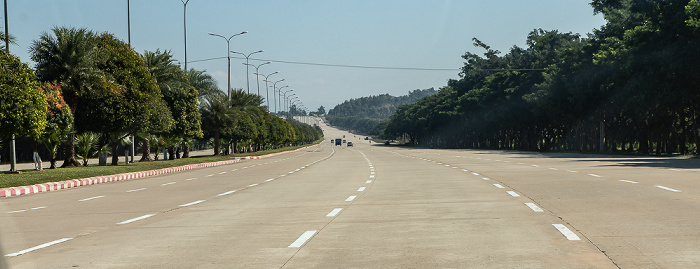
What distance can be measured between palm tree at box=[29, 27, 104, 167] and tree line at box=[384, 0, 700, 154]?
3194 centimetres

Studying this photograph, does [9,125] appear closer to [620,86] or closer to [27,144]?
[620,86]

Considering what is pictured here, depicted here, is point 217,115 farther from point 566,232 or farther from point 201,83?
point 566,232

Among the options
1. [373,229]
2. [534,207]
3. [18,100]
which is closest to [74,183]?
[18,100]

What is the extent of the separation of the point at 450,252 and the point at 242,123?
70.6 metres

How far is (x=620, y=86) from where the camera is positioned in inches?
2142

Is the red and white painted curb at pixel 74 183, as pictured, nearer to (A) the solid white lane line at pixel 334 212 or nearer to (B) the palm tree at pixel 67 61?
(B) the palm tree at pixel 67 61

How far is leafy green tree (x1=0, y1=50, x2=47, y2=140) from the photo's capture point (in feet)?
86.4

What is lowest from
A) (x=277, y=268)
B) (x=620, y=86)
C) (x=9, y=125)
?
(x=277, y=268)

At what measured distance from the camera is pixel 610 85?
58562 millimetres

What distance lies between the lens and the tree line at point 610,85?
46.0m

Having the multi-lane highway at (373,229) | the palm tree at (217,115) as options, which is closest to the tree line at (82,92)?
the multi-lane highway at (373,229)

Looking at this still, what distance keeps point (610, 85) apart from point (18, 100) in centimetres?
4510

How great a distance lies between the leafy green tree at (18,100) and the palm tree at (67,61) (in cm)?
674

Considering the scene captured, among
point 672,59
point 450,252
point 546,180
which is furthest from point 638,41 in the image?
point 450,252
